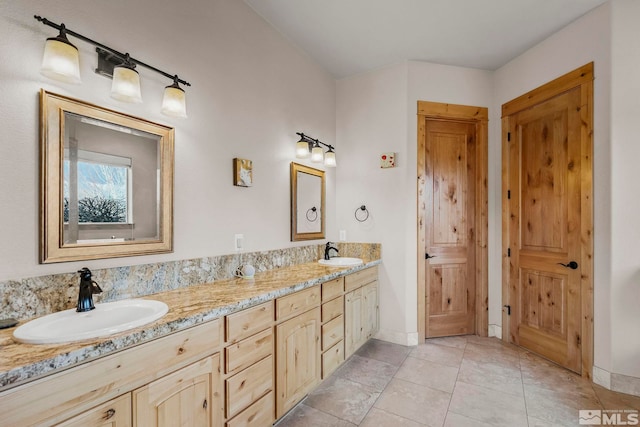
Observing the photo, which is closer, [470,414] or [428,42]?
[470,414]

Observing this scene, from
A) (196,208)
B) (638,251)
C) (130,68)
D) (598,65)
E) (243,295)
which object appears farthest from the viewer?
(598,65)

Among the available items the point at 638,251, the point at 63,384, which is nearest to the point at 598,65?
the point at 638,251

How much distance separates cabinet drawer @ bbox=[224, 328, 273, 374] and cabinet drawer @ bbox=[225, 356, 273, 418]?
0.04 metres

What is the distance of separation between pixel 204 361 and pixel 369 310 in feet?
6.30

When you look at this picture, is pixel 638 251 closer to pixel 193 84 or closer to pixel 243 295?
pixel 243 295

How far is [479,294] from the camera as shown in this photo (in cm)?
323

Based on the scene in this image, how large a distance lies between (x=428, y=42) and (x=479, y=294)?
8.70 ft

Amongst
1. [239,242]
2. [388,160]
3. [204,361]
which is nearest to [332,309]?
[239,242]

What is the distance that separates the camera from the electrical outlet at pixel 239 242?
2.13 meters

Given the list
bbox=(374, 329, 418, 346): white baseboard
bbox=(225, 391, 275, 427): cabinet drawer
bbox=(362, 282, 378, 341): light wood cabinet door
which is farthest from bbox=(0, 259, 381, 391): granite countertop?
bbox=(374, 329, 418, 346): white baseboard

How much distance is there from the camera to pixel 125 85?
4.58 ft

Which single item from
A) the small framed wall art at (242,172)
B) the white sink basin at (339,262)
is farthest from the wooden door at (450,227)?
the small framed wall art at (242,172)

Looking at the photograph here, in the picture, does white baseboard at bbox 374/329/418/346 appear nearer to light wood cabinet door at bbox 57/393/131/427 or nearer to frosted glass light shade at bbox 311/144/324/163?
frosted glass light shade at bbox 311/144/324/163

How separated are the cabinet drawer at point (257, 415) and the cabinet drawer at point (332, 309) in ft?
2.19
